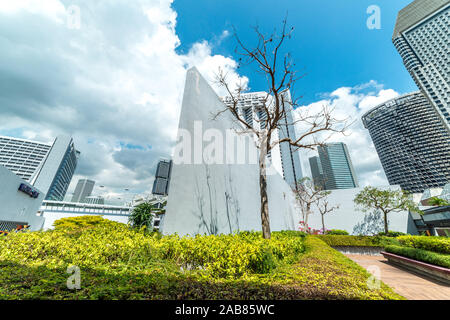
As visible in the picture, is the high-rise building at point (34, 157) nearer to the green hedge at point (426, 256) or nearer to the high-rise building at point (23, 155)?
the high-rise building at point (23, 155)

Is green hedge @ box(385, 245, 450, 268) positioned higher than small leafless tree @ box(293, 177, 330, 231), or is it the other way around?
small leafless tree @ box(293, 177, 330, 231)

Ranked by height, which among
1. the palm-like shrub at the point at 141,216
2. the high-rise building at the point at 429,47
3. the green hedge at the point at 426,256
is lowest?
the green hedge at the point at 426,256

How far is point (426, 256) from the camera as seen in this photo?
17.2 ft

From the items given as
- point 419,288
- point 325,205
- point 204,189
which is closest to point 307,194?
point 325,205

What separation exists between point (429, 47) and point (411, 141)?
83.2 feet

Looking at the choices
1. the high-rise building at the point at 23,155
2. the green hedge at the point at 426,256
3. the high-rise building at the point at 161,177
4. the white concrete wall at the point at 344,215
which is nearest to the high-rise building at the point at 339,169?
the white concrete wall at the point at 344,215

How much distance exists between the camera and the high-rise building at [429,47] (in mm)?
36750

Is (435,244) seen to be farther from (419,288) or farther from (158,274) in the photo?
(158,274)

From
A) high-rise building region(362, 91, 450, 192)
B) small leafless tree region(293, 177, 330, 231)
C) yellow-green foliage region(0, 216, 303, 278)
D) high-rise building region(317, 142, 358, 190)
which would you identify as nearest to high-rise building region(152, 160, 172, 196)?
high-rise building region(317, 142, 358, 190)

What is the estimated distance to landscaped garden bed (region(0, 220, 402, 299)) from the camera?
4.93 feet

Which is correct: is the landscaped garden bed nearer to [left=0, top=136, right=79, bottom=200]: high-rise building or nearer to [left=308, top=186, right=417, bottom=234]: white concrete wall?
[left=308, top=186, right=417, bottom=234]: white concrete wall

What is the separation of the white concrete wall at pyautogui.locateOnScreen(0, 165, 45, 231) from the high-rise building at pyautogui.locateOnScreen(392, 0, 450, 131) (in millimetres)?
67017

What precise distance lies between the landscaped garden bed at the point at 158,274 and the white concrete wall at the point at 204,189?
158 centimetres
